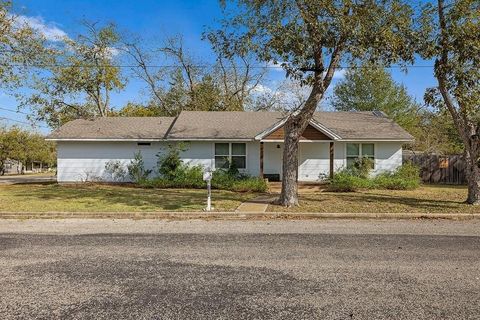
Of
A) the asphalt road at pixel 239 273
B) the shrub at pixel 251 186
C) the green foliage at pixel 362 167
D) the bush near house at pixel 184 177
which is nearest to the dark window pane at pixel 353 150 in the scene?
the green foliage at pixel 362 167

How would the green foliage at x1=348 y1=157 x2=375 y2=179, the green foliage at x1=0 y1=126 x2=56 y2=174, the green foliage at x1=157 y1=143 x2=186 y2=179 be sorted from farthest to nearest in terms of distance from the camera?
the green foliage at x1=0 y1=126 x2=56 y2=174
the green foliage at x1=348 y1=157 x2=375 y2=179
the green foliage at x1=157 y1=143 x2=186 y2=179

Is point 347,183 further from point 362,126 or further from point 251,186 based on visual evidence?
point 362,126

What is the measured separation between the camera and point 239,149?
20891 millimetres

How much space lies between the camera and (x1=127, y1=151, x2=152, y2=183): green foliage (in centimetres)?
2052

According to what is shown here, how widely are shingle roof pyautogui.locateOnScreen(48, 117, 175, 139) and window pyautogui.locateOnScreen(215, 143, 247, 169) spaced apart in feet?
10.7

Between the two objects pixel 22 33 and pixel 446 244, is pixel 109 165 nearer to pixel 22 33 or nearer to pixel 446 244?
pixel 22 33

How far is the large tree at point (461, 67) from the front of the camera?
1113 centimetres

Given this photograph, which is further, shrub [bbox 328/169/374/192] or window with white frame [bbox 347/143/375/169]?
window with white frame [bbox 347/143/375/169]

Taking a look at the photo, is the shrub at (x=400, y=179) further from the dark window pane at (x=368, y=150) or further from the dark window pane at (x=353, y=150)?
the dark window pane at (x=353, y=150)

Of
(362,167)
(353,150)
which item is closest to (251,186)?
(362,167)

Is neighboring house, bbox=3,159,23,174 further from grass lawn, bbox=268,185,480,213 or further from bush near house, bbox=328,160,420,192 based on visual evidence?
grass lawn, bbox=268,185,480,213

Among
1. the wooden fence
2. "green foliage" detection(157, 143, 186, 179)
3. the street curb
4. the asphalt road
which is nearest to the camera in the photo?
the asphalt road

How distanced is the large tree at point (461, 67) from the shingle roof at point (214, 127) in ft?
24.2

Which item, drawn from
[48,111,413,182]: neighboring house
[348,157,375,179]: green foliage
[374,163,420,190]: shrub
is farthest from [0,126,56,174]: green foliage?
[374,163,420,190]: shrub
